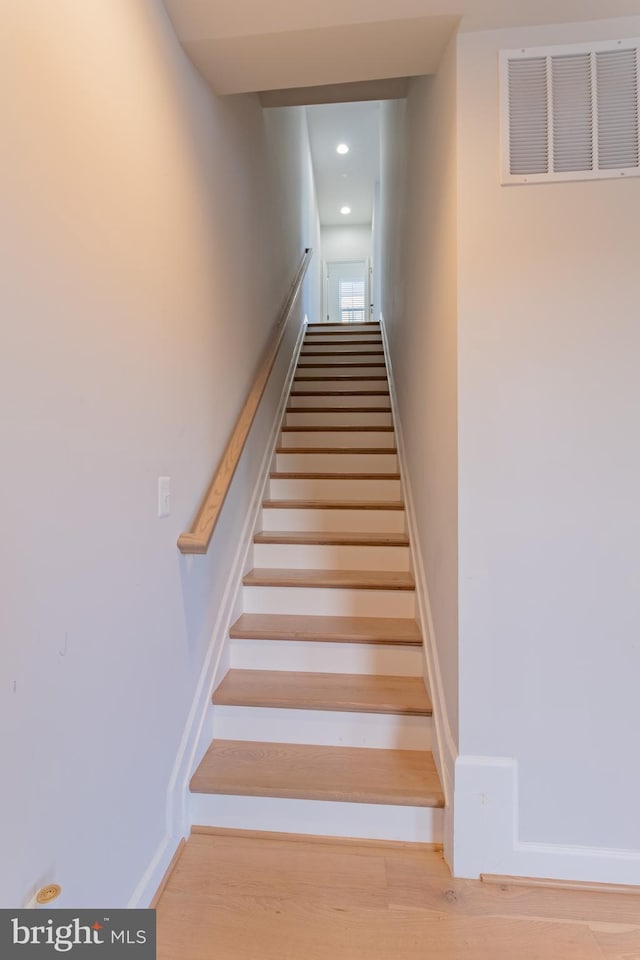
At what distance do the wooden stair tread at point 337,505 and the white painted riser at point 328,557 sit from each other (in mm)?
279

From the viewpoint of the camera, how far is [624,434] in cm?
126

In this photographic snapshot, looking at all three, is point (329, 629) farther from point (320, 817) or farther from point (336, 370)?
point (336, 370)

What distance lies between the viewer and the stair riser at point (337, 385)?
3.53 metres

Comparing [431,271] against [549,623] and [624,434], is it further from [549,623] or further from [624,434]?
[549,623]

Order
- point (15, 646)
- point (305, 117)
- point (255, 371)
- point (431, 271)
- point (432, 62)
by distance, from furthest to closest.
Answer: point (305, 117), point (255, 371), point (431, 271), point (432, 62), point (15, 646)

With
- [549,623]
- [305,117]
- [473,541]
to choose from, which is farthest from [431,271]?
[305,117]

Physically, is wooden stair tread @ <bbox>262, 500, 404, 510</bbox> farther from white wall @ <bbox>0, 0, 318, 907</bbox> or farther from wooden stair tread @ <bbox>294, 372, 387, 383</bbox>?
wooden stair tread @ <bbox>294, 372, 387, 383</bbox>

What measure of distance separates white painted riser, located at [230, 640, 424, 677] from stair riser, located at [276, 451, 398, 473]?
4.02 feet

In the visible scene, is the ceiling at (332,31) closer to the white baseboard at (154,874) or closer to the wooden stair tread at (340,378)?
the wooden stair tread at (340,378)

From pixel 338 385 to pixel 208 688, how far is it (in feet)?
8.44

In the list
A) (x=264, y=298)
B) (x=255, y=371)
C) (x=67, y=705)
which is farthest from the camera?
(x=264, y=298)

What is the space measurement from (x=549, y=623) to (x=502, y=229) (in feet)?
3.74

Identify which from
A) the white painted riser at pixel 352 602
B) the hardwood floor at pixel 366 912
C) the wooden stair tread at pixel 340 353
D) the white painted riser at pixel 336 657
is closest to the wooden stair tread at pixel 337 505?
the white painted riser at pixel 352 602

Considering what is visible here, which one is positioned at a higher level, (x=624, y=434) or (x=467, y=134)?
(x=467, y=134)
